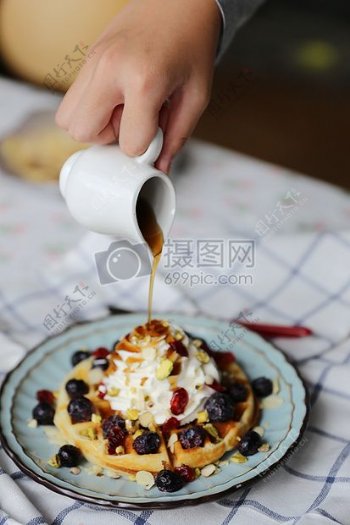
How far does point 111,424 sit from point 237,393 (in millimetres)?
216

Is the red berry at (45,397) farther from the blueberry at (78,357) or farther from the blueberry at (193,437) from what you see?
the blueberry at (193,437)

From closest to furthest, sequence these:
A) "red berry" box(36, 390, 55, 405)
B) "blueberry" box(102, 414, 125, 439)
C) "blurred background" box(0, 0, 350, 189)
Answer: "blueberry" box(102, 414, 125, 439)
"red berry" box(36, 390, 55, 405)
"blurred background" box(0, 0, 350, 189)

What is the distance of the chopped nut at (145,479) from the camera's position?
3.70 ft

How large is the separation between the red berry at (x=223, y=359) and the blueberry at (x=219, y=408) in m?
0.14

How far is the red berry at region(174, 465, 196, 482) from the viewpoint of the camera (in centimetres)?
113

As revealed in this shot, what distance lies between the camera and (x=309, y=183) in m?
1.97

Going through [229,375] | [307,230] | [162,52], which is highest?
[162,52]

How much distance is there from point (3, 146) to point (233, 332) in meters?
0.95

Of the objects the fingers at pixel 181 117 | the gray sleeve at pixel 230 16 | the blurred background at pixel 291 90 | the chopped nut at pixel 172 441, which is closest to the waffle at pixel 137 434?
the chopped nut at pixel 172 441

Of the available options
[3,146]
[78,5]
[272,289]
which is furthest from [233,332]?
[78,5]

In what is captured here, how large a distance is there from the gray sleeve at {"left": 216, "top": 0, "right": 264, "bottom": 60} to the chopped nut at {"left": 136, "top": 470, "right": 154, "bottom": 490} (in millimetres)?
764

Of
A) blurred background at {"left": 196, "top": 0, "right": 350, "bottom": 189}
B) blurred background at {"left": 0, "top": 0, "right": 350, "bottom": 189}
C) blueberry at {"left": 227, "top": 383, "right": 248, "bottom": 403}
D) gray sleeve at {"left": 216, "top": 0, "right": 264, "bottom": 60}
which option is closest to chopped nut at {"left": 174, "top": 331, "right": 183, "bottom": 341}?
blueberry at {"left": 227, "top": 383, "right": 248, "bottom": 403}

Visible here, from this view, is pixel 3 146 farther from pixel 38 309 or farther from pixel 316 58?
pixel 316 58

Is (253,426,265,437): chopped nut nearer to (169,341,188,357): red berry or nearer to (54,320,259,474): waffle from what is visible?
(54,320,259,474): waffle
